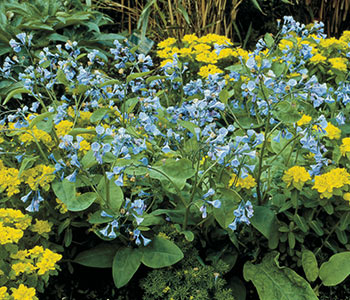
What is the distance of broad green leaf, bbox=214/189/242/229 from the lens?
1440 mm

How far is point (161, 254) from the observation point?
1516 millimetres

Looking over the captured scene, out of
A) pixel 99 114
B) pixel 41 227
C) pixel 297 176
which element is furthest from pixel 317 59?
pixel 41 227

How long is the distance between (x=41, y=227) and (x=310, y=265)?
0.94 meters

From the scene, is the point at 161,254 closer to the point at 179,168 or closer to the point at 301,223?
the point at 179,168

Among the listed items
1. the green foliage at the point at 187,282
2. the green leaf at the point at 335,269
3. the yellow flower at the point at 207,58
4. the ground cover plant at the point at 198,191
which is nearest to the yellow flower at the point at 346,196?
the ground cover plant at the point at 198,191

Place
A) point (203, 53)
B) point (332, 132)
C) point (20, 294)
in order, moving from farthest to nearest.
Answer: point (203, 53)
point (332, 132)
point (20, 294)

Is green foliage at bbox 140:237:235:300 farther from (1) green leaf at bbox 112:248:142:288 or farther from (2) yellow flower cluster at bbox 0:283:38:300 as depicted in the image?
(2) yellow flower cluster at bbox 0:283:38:300

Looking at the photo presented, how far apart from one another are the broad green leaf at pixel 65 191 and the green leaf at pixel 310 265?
2.74 feet

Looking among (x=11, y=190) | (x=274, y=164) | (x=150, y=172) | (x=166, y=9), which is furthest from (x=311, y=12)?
(x=11, y=190)

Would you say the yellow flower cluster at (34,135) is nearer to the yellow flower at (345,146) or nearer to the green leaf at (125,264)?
the green leaf at (125,264)

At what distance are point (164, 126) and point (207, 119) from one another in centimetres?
25

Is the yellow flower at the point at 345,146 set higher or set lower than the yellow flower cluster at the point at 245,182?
higher

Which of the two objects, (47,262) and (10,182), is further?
(10,182)

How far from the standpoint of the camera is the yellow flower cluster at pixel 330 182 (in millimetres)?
1454
